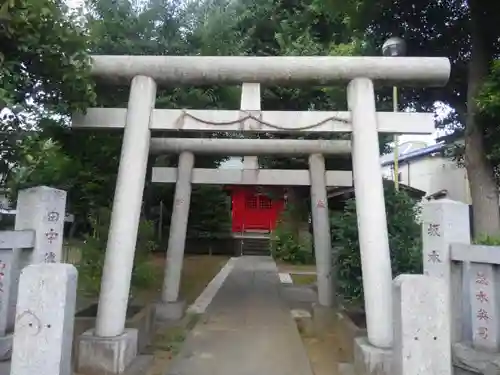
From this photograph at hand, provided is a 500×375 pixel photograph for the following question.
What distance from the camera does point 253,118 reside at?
5820 millimetres

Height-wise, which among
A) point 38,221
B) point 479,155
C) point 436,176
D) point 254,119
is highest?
point 436,176

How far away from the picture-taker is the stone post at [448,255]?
4562 mm

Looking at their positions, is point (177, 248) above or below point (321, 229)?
below

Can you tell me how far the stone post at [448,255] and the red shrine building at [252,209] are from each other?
21.8 m

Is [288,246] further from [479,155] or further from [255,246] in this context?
[479,155]

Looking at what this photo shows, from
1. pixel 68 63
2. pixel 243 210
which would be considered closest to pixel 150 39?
pixel 68 63

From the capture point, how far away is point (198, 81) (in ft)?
19.9

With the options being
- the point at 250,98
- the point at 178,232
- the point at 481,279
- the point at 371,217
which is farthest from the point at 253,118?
the point at 178,232

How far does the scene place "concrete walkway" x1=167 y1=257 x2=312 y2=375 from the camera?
5793mm

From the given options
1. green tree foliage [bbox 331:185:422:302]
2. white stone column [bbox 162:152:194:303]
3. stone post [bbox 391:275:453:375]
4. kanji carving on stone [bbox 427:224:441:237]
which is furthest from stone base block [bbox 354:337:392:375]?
white stone column [bbox 162:152:194:303]

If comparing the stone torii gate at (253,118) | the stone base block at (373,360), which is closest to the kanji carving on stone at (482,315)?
the stone base block at (373,360)

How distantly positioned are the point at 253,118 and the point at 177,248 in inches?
168

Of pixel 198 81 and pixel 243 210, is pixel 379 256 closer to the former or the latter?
pixel 198 81

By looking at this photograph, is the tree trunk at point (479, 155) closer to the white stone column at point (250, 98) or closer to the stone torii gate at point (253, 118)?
the stone torii gate at point (253, 118)
